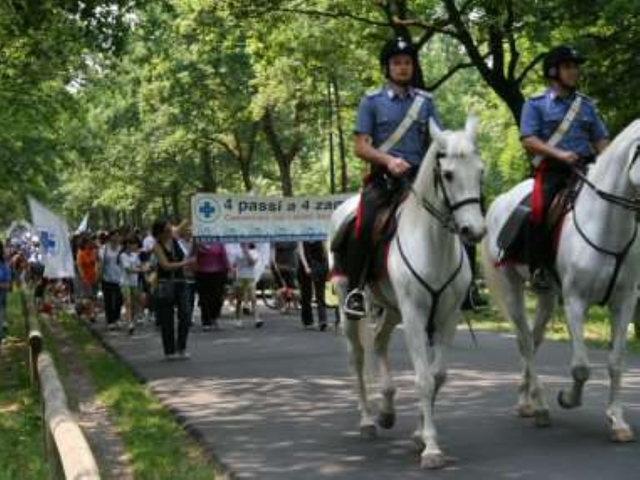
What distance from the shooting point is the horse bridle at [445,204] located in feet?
24.8

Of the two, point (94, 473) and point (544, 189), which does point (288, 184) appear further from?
point (94, 473)

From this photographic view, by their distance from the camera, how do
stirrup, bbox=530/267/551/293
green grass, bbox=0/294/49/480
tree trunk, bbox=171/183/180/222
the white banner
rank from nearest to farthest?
1. stirrup, bbox=530/267/551/293
2. green grass, bbox=0/294/49/480
3. the white banner
4. tree trunk, bbox=171/183/180/222

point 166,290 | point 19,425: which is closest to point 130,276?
point 166,290

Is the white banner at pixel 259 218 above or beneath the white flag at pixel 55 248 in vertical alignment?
above

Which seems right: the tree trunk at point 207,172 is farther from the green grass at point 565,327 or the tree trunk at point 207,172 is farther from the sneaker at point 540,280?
the sneaker at point 540,280

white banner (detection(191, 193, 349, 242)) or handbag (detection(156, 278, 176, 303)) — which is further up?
white banner (detection(191, 193, 349, 242))

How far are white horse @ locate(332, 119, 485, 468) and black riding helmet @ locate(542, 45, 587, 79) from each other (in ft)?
5.42

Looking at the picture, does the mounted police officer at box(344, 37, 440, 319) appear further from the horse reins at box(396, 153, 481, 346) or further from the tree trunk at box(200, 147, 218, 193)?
the tree trunk at box(200, 147, 218, 193)

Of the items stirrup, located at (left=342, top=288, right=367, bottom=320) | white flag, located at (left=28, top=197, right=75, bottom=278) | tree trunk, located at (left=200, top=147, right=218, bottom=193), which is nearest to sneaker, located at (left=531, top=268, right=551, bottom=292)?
stirrup, located at (left=342, top=288, right=367, bottom=320)

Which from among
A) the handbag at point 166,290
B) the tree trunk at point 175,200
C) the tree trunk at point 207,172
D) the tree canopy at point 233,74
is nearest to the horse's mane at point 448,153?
the tree canopy at point 233,74

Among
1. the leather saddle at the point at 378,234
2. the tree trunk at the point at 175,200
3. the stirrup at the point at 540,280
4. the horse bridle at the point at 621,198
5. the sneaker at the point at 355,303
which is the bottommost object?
the sneaker at the point at 355,303

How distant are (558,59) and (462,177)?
85.2 inches

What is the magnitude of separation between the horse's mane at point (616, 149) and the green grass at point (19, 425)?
497cm

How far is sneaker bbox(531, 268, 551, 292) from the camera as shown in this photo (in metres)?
9.45
